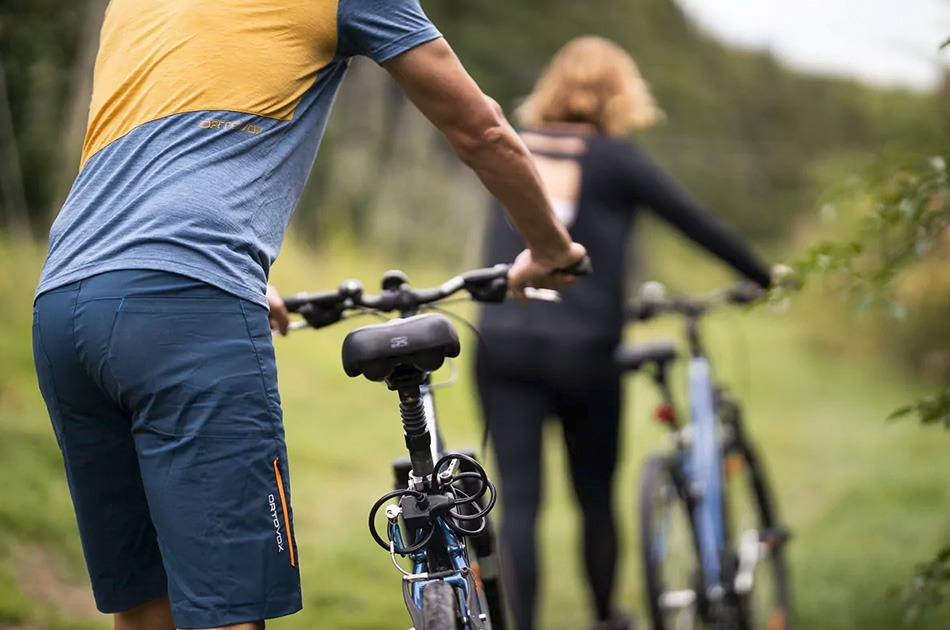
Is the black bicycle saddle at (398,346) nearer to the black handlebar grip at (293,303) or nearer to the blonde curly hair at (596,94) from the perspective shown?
the black handlebar grip at (293,303)

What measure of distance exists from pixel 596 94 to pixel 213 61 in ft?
8.24

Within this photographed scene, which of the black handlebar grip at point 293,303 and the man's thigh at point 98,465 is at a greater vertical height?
the black handlebar grip at point 293,303

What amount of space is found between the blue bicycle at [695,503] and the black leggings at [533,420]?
0.48ft

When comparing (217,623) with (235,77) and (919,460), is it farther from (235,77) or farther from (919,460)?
(919,460)

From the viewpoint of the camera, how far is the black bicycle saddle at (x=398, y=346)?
226 cm

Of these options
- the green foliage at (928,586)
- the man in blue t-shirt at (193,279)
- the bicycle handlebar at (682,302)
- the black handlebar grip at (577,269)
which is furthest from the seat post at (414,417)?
the bicycle handlebar at (682,302)

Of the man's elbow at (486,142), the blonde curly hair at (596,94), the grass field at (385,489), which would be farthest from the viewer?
the grass field at (385,489)

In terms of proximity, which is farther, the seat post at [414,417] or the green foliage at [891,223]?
the green foliage at [891,223]

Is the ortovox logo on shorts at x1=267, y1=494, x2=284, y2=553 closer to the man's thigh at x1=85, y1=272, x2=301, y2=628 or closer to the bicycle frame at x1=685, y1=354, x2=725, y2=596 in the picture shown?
the man's thigh at x1=85, y1=272, x2=301, y2=628

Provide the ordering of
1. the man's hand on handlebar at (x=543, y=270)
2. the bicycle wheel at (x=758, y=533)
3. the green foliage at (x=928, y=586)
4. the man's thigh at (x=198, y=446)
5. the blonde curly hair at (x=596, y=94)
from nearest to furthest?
the man's thigh at (x=198, y=446) → the man's hand on handlebar at (x=543, y=270) → the green foliage at (x=928, y=586) → the blonde curly hair at (x=596, y=94) → the bicycle wheel at (x=758, y=533)

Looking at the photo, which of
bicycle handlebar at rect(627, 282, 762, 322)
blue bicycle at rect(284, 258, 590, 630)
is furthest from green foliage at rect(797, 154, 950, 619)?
blue bicycle at rect(284, 258, 590, 630)

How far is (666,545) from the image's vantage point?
4465 mm

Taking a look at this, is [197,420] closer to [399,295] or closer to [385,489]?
[399,295]

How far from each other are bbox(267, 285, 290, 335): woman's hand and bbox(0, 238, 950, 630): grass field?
1.62 m
